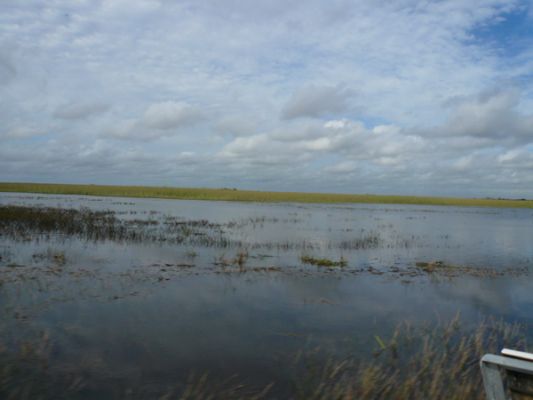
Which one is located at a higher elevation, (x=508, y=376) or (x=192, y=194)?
(x=192, y=194)

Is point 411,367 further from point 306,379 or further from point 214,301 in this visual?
point 214,301

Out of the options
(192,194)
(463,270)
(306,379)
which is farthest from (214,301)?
(192,194)

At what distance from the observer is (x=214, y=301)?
1041 centimetres

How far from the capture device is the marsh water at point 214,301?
22.4ft

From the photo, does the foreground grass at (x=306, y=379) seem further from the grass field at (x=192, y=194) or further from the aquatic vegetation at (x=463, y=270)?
the grass field at (x=192, y=194)

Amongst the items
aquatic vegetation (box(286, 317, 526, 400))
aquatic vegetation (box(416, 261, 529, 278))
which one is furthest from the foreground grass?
aquatic vegetation (box(416, 261, 529, 278))

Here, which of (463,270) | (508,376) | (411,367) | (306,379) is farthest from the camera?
(463,270)

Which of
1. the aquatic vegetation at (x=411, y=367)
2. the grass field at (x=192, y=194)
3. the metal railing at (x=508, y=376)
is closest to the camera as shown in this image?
the metal railing at (x=508, y=376)

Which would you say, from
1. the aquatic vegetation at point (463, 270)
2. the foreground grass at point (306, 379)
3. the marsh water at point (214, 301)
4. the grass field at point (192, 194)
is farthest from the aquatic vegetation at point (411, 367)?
the grass field at point (192, 194)

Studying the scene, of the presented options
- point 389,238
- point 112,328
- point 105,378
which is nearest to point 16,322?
point 112,328

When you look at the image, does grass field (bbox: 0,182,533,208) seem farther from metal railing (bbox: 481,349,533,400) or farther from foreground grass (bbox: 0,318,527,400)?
metal railing (bbox: 481,349,533,400)

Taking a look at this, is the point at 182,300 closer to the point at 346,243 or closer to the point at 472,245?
the point at 346,243

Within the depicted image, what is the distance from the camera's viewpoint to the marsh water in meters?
6.84

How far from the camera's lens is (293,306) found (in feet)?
34.0
